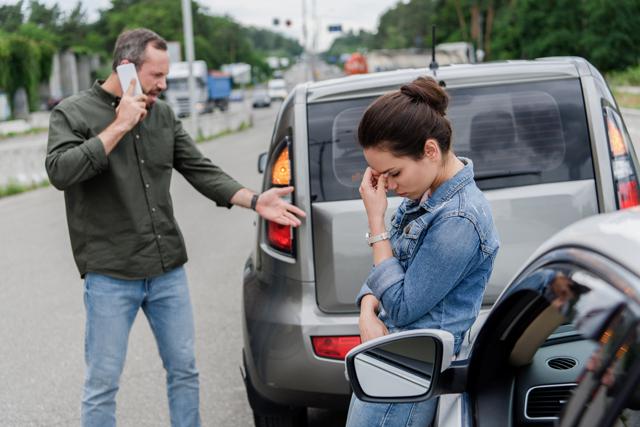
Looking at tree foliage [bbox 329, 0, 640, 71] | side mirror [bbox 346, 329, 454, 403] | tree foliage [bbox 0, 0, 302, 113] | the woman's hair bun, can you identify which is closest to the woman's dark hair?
the woman's hair bun

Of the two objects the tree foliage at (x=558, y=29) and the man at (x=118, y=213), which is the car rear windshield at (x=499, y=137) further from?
the tree foliage at (x=558, y=29)

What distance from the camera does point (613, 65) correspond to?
6600 cm

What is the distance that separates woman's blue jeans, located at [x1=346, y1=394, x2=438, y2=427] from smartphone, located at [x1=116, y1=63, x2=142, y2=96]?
68.4 inches

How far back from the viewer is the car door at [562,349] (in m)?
1.32

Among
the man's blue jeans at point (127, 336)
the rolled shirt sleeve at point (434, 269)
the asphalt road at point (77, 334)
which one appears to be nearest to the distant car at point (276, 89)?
the asphalt road at point (77, 334)

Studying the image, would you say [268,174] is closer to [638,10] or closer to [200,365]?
[200,365]

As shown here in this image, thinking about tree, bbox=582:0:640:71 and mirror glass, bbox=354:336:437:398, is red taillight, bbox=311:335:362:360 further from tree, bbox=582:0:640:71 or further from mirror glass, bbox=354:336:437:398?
tree, bbox=582:0:640:71

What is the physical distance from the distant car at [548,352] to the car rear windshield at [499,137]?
4.84 ft

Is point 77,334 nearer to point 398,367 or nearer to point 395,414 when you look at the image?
point 395,414

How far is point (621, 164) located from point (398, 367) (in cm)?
213

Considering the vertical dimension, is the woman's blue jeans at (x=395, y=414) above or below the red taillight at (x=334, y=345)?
above

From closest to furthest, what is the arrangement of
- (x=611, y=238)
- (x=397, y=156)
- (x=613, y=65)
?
(x=611, y=238) → (x=397, y=156) → (x=613, y=65)

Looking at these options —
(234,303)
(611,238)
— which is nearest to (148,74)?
(611,238)

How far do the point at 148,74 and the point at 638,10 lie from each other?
68479 millimetres
